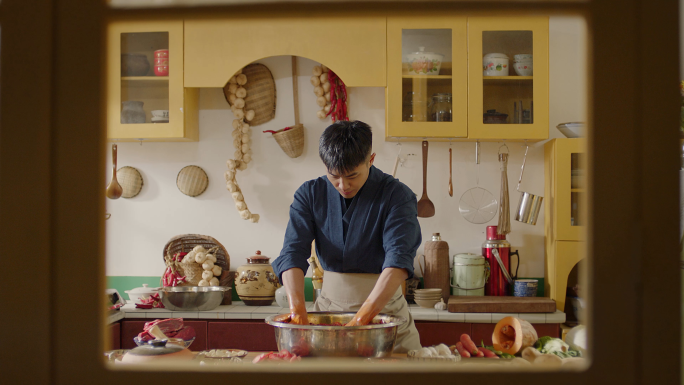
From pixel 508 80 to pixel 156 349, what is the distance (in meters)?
2.31

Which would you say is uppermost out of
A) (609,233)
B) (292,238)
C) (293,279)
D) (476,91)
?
(476,91)

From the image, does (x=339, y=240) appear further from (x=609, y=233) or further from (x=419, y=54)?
(x=609, y=233)

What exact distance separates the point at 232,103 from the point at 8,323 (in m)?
2.81

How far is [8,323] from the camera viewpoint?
37 cm

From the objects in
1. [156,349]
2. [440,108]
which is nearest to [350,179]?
[156,349]

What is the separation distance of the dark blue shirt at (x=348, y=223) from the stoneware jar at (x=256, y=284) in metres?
0.97

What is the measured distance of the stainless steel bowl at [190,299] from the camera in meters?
2.64

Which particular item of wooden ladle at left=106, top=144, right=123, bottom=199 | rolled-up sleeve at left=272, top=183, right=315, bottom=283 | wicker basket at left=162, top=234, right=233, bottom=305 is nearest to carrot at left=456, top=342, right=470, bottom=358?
rolled-up sleeve at left=272, top=183, right=315, bottom=283

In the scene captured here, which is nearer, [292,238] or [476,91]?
[292,238]

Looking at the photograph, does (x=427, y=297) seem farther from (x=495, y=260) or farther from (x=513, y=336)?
(x=513, y=336)

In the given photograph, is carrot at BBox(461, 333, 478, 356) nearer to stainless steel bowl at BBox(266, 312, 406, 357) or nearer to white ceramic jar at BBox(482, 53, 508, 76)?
stainless steel bowl at BBox(266, 312, 406, 357)

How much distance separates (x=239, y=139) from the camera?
10.1 ft

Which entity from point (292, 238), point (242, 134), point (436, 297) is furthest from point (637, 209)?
point (242, 134)

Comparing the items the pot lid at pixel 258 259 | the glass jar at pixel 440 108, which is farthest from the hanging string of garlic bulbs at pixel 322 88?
the pot lid at pixel 258 259
